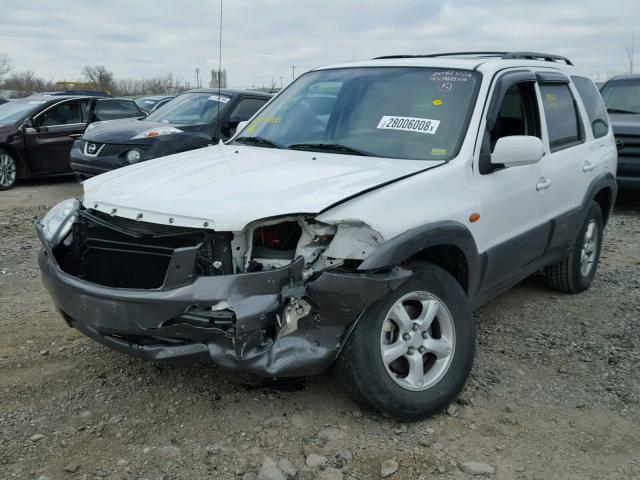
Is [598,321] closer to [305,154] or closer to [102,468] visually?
[305,154]

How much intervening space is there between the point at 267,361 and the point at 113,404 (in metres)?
1.08

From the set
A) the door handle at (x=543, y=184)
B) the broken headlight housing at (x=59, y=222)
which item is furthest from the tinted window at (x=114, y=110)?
the door handle at (x=543, y=184)

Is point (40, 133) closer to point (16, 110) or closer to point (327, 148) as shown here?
point (16, 110)

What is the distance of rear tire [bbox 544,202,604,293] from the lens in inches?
208

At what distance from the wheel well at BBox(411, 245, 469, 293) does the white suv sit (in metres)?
0.01

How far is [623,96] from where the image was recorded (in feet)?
33.3

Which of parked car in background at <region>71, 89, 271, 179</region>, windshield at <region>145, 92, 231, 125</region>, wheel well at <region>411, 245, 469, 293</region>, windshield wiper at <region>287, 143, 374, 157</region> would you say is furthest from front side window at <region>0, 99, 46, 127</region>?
wheel well at <region>411, 245, 469, 293</region>

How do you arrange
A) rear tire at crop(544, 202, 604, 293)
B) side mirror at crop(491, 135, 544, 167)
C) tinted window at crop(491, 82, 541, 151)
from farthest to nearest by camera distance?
rear tire at crop(544, 202, 604, 293) → tinted window at crop(491, 82, 541, 151) → side mirror at crop(491, 135, 544, 167)

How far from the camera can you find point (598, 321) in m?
4.95

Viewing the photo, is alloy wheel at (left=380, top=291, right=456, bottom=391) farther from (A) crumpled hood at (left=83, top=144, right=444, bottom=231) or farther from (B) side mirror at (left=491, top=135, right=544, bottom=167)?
(B) side mirror at (left=491, top=135, right=544, bottom=167)

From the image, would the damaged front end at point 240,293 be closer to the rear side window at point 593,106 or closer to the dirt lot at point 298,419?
the dirt lot at point 298,419

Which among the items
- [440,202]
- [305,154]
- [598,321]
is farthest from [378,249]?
[598,321]

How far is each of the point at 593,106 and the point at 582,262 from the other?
4.24ft

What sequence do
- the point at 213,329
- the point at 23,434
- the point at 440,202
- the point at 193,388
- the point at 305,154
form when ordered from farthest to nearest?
the point at 305,154 < the point at 193,388 < the point at 440,202 < the point at 23,434 < the point at 213,329
